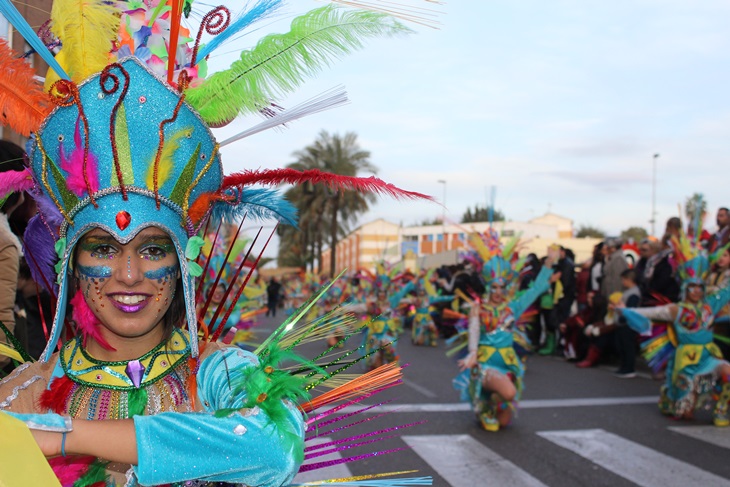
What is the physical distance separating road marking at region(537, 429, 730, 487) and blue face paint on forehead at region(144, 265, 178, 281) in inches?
171

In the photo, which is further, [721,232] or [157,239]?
[721,232]

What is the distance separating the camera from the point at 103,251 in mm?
1878

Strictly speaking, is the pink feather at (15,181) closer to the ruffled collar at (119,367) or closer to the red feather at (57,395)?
the ruffled collar at (119,367)

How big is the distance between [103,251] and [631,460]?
505cm

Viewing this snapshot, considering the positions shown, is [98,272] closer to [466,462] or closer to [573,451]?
[466,462]

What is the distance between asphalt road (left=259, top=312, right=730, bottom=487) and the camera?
5.12m

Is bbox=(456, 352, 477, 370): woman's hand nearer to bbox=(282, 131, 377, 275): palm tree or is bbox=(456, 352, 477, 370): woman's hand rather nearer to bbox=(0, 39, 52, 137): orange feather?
bbox=(0, 39, 52, 137): orange feather

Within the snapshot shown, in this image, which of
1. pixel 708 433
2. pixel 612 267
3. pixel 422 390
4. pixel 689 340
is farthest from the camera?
pixel 612 267

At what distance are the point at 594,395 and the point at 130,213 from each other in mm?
7854

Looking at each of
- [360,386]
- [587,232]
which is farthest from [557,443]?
[587,232]

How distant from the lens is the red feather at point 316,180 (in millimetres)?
2061

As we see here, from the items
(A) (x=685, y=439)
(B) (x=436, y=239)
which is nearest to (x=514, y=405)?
(A) (x=685, y=439)

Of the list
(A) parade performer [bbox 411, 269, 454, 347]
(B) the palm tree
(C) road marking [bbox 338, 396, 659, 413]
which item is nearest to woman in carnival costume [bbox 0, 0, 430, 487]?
(C) road marking [bbox 338, 396, 659, 413]

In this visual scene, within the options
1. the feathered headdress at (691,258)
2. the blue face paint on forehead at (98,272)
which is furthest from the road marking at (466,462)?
the blue face paint on forehead at (98,272)
